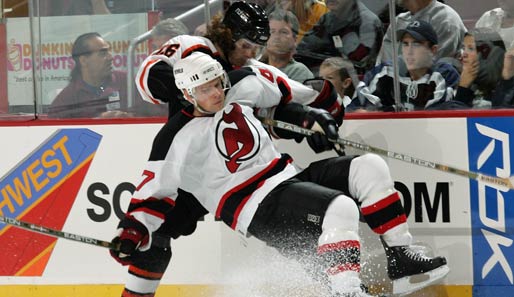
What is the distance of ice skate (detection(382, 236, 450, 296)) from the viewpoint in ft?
13.5

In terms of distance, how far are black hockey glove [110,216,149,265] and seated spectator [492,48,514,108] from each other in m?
1.48

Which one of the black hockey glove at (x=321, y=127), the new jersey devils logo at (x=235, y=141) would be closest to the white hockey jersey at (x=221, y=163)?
the new jersey devils logo at (x=235, y=141)

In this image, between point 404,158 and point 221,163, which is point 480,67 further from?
point 221,163

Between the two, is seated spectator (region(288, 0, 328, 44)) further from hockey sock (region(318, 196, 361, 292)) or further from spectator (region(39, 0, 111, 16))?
hockey sock (region(318, 196, 361, 292))

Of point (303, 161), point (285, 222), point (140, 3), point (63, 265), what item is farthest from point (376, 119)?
point (63, 265)

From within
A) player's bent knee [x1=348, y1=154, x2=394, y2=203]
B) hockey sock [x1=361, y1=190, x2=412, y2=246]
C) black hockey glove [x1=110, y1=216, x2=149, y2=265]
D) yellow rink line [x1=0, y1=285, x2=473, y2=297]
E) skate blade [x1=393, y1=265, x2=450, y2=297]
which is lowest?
yellow rink line [x1=0, y1=285, x2=473, y2=297]

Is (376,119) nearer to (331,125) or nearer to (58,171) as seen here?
(331,125)

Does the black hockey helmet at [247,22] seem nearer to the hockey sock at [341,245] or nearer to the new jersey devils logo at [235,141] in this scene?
the new jersey devils logo at [235,141]

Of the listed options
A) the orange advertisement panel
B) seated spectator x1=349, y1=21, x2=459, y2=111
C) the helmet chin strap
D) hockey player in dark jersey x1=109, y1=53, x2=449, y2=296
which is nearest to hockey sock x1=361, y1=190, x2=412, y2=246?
hockey player in dark jersey x1=109, y1=53, x2=449, y2=296

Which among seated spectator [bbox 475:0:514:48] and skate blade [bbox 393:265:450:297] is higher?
seated spectator [bbox 475:0:514:48]

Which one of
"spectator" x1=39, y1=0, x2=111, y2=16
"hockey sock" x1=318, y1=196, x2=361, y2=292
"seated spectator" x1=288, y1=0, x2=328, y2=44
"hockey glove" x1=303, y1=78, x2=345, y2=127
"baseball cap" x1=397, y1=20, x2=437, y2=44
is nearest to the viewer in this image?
"hockey sock" x1=318, y1=196, x2=361, y2=292

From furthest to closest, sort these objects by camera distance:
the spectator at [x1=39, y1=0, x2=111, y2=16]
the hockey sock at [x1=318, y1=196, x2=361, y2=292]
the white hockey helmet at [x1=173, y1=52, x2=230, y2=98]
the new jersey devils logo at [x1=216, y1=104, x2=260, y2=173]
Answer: the spectator at [x1=39, y1=0, x2=111, y2=16]
the new jersey devils logo at [x1=216, y1=104, x2=260, y2=173]
the white hockey helmet at [x1=173, y1=52, x2=230, y2=98]
the hockey sock at [x1=318, y1=196, x2=361, y2=292]

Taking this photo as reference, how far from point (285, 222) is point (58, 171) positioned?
124 cm

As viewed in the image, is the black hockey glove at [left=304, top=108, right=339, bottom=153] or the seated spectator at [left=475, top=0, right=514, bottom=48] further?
the seated spectator at [left=475, top=0, right=514, bottom=48]
